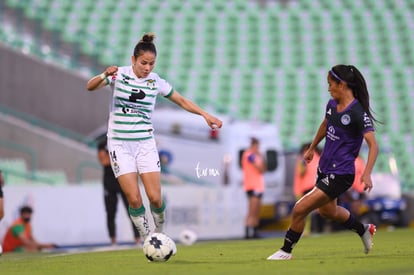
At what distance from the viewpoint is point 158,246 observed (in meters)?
10.5

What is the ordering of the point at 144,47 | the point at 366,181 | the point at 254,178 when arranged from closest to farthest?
the point at 366,181
the point at 144,47
the point at 254,178

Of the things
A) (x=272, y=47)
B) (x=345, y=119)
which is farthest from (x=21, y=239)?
(x=272, y=47)

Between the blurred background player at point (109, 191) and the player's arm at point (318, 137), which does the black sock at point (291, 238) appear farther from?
the blurred background player at point (109, 191)

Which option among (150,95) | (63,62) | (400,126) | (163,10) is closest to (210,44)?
(163,10)

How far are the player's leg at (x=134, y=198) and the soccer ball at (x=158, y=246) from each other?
0.48 metres

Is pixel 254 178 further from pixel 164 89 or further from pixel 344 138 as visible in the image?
pixel 344 138

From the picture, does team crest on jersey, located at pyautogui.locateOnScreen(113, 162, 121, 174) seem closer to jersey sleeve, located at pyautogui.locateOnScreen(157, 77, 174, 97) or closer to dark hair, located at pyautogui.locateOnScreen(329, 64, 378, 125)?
jersey sleeve, located at pyautogui.locateOnScreen(157, 77, 174, 97)

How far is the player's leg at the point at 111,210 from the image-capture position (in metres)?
17.9

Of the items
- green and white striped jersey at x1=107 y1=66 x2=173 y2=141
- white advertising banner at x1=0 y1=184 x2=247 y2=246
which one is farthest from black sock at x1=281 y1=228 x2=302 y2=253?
white advertising banner at x1=0 y1=184 x2=247 y2=246

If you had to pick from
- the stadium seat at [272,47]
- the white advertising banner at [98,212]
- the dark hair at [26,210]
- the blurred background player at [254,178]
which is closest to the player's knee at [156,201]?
the dark hair at [26,210]

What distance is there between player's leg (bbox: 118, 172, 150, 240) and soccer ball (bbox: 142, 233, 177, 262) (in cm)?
48

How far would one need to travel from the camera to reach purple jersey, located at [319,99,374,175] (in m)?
10.5

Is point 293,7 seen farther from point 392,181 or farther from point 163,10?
point 392,181

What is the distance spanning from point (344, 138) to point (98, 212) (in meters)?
11.7
